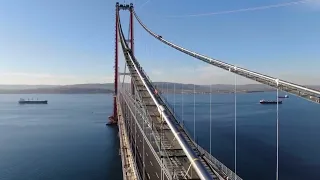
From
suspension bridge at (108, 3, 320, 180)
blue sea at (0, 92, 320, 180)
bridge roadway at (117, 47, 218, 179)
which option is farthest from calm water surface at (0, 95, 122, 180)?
bridge roadway at (117, 47, 218, 179)

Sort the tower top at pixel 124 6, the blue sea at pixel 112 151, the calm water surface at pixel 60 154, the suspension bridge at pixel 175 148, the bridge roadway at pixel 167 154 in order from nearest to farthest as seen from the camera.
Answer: the suspension bridge at pixel 175 148 → the bridge roadway at pixel 167 154 → the blue sea at pixel 112 151 → the calm water surface at pixel 60 154 → the tower top at pixel 124 6

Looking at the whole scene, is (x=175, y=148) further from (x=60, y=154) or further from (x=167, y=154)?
(x=60, y=154)

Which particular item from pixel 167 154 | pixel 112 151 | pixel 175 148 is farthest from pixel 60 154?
pixel 167 154

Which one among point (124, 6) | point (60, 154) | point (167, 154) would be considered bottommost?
point (60, 154)

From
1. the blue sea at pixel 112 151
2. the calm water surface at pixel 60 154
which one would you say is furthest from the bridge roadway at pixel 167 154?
the blue sea at pixel 112 151

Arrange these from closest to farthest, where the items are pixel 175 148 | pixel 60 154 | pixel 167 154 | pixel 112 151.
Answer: pixel 167 154
pixel 175 148
pixel 60 154
pixel 112 151

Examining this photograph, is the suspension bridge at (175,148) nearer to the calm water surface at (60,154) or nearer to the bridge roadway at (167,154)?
the bridge roadway at (167,154)

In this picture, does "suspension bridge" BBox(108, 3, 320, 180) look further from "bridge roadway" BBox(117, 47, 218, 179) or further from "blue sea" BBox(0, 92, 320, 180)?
"blue sea" BBox(0, 92, 320, 180)

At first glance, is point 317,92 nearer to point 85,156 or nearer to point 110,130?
point 85,156

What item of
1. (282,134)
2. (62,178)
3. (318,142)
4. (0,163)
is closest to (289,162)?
(318,142)

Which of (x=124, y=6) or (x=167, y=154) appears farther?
(x=124, y=6)

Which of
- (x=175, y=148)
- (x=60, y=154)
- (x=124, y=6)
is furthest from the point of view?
(x=124, y=6)

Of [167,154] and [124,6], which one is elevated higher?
[124,6]
